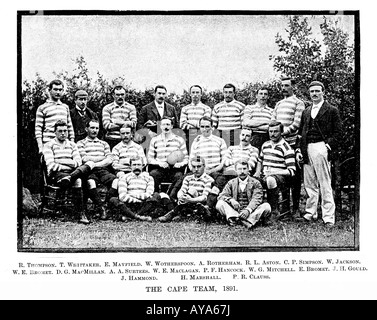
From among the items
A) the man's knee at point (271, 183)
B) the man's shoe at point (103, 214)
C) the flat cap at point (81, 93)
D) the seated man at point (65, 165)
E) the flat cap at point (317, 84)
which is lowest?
the man's shoe at point (103, 214)

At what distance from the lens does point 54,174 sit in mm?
5234

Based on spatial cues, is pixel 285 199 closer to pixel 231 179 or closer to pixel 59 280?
pixel 231 179

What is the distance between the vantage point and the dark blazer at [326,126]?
17.1 ft

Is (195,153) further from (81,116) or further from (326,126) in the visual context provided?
(326,126)

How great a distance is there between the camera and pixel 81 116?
17.3 ft

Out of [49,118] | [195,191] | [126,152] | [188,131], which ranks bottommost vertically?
[195,191]

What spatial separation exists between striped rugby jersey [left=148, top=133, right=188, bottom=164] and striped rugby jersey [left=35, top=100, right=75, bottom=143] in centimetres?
67

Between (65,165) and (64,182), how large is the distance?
0.14m

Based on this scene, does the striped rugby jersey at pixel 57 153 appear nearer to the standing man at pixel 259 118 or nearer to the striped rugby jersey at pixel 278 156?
the standing man at pixel 259 118

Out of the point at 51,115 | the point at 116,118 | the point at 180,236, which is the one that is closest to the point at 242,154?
the point at 180,236

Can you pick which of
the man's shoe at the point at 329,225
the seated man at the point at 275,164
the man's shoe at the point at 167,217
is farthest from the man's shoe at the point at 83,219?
the man's shoe at the point at 329,225

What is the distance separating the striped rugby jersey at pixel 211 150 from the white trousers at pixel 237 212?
1.07ft

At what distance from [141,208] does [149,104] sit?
86 cm
